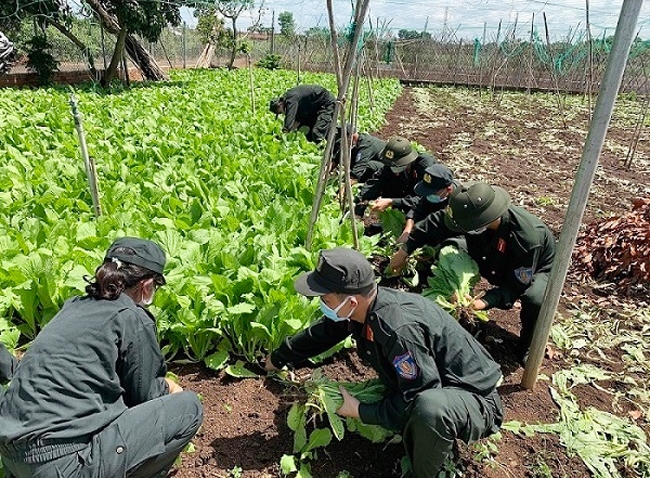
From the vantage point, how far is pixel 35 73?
18.9 meters

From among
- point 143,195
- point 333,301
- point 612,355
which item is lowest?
point 612,355

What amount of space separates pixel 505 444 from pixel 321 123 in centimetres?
713

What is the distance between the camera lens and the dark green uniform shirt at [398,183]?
19.4 feet

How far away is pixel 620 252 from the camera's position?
5.46m

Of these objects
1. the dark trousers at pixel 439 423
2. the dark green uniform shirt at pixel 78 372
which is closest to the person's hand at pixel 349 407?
the dark trousers at pixel 439 423

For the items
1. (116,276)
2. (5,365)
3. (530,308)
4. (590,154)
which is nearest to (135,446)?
(116,276)

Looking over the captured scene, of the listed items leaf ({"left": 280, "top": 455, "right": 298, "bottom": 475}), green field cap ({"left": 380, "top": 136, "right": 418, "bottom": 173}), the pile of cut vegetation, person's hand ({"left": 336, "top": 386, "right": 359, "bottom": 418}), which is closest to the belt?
leaf ({"left": 280, "top": 455, "right": 298, "bottom": 475})

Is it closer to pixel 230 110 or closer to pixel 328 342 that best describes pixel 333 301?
pixel 328 342

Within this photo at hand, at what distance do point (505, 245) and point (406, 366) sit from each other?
180cm

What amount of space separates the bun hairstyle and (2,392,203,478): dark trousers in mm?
567

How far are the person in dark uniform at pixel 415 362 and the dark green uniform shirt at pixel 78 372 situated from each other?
2.74 ft

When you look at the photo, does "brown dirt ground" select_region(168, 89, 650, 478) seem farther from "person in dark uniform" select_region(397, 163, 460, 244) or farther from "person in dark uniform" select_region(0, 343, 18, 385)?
"person in dark uniform" select_region(397, 163, 460, 244)

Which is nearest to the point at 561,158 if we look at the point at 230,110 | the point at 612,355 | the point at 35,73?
the point at 230,110

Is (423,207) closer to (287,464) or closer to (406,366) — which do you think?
(406,366)
